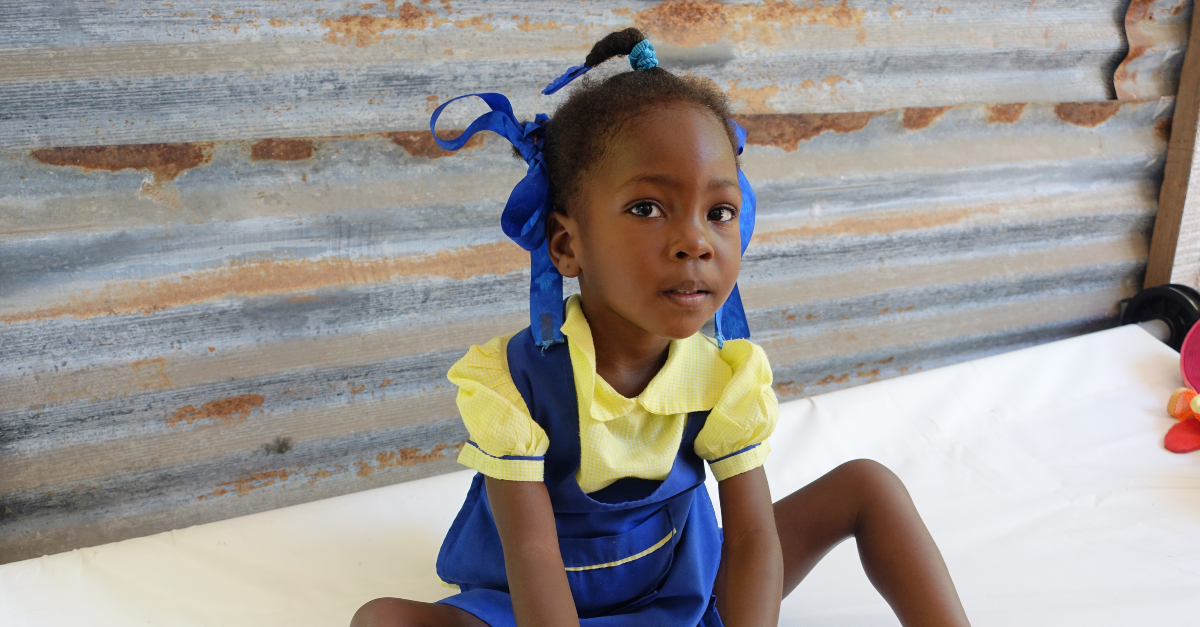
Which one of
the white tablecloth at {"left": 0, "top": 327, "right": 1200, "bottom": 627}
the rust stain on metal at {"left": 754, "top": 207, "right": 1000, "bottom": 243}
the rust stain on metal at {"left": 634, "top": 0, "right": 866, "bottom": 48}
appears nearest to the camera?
the white tablecloth at {"left": 0, "top": 327, "right": 1200, "bottom": 627}

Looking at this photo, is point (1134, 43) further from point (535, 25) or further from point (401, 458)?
point (401, 458)

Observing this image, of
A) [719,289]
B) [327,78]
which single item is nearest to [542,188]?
[719,289]

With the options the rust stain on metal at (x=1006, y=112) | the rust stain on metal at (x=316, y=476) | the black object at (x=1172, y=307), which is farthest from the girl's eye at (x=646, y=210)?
the black object at (x=1172, y=307)

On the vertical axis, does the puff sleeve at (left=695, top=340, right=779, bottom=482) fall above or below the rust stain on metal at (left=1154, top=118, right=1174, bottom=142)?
above

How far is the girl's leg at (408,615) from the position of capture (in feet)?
3.31

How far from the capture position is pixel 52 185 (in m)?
1.64

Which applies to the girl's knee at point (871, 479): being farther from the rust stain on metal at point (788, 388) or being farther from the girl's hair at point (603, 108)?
the rust stain on metal at point (788, 388)

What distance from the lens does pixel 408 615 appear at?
103 cm

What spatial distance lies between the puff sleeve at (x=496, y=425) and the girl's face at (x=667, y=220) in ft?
0.65

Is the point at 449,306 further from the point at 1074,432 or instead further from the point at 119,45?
the point at 1074,432

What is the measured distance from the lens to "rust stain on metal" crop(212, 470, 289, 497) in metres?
1.93

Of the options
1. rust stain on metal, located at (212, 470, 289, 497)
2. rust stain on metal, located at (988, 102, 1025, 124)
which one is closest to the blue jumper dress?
rust stain on metal, located at (212, 470, 289, 497)

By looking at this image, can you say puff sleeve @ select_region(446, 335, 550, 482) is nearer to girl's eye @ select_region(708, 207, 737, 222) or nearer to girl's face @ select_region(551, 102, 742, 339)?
girl's face @ select_region(551, 102, 742, 339)

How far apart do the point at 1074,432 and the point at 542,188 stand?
5.41 feet
